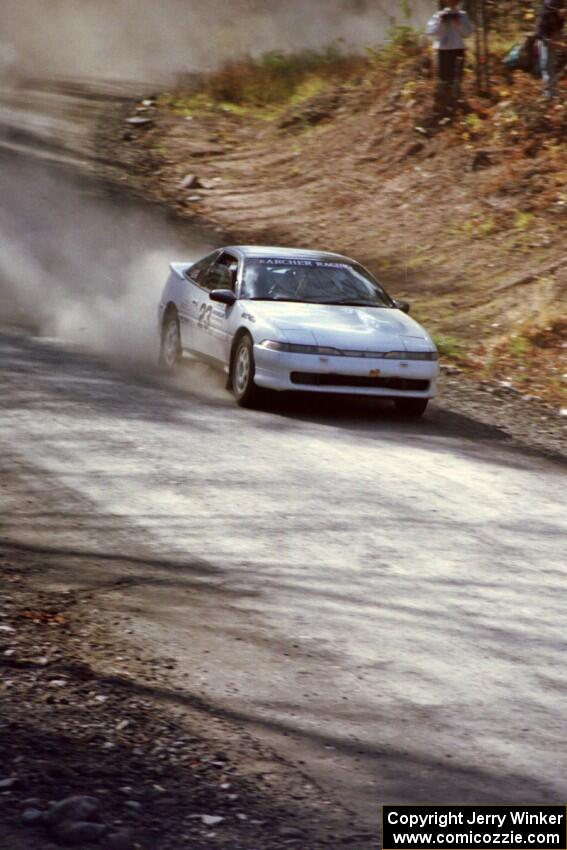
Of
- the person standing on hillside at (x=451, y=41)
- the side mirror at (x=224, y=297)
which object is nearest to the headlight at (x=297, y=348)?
the side mirror at (x=224, y=297)

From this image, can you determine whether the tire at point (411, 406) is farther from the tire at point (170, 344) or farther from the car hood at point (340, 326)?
the tire at point (170, 344)

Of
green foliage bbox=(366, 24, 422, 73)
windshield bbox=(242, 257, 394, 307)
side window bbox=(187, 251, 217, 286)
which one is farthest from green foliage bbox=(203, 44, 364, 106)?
windshield bbox=(242, 257, 394, 307)

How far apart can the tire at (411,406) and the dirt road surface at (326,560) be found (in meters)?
0.26

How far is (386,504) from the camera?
31.1 feet

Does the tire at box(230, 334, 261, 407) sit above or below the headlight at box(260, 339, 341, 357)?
below

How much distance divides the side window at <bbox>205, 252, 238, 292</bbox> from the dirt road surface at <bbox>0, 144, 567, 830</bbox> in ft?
3.36

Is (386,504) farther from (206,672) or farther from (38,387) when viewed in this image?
(38,387)

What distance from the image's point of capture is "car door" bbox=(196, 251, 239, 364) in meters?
12.9

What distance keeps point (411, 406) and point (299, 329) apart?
4.58 ft

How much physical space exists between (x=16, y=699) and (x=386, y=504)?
434 centimetres

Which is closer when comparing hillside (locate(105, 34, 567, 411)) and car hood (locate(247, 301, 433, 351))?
car hood (locate(247, 301, 433, 351))

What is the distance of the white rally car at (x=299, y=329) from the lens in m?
12.0

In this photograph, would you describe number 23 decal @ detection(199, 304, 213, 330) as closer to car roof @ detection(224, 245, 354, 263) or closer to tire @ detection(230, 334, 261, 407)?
car roof @ detection(224, 245, 354, 263)

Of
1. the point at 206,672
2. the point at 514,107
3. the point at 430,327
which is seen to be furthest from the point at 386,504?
the point at 514,107
